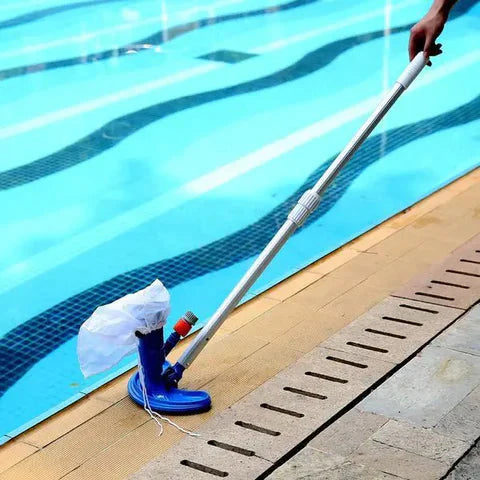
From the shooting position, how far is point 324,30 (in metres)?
10.2

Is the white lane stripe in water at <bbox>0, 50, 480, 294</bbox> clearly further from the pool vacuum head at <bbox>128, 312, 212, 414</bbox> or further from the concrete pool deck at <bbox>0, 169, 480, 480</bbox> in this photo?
the pool vacuum head at <bbox>128, 312, 212, 414</bbox>

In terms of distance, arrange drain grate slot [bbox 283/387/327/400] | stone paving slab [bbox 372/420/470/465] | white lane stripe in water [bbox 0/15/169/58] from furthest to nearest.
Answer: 1. white lane stripe in water [bbox 0/15/169/58]
2. drain grate slot [bbox 283/387/327/400]
3. stone paving slab [bbox 372/420/470/465]

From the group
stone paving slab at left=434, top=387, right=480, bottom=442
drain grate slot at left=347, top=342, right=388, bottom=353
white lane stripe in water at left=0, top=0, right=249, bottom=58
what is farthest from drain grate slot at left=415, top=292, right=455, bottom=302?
white lane stripe in water at left=0, top=0, right=249, bottom=58

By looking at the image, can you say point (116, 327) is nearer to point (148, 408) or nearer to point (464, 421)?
point (148, 408)

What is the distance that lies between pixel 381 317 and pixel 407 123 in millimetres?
3685

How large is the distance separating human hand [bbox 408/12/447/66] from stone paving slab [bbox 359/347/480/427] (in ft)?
3.42

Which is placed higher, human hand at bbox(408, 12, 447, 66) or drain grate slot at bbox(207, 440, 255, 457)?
human hand at bbox(408, 12, 447, 66)

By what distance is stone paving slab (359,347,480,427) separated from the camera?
10.1 ft

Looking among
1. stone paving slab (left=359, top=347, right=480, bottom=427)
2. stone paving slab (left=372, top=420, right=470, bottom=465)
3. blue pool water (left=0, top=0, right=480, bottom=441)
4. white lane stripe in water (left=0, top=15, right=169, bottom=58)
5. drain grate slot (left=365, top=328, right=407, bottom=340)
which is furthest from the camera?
white lane stripe in water (left=0, top=15, right=169, bottom=58)

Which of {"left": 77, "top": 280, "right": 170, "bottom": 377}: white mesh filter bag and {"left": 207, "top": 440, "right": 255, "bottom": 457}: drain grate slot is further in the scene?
{"left": 77, "top": 280, "right": 170, "bottom": 377}: white mesh filter bag

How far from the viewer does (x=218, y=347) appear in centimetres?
365

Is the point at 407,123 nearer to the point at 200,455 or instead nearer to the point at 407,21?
the point at 407,21

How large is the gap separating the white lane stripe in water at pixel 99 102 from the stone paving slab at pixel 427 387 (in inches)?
172

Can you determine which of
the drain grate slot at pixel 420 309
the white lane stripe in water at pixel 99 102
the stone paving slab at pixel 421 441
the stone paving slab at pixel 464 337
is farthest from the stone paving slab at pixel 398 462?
the white lane stripe in water at pixel 99 102
